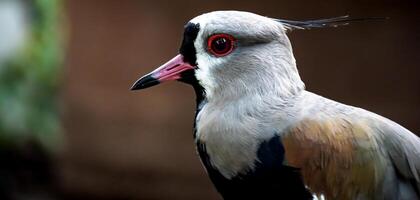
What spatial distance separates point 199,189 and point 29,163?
172cm

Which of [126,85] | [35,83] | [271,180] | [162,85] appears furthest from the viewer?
[35,83]

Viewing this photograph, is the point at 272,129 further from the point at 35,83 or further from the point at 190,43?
the point at 35,83

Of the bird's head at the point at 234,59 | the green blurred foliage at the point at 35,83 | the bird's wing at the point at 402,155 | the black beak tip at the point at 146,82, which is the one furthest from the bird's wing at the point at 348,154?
the green blurred foliage at the point at 35,83

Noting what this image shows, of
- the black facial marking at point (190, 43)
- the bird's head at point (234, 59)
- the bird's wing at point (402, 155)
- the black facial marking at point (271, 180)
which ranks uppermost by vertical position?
the black facial marking at point (190, 43)

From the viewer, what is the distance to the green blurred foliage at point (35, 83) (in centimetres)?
731

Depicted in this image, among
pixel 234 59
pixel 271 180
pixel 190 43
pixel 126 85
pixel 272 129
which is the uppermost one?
pixel 126 85

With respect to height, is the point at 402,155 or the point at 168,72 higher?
the point at 168,72

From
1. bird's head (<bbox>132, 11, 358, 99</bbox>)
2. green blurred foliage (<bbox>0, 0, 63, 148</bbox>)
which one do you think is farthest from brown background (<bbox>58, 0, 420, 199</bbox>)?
bird's head (<bbox>132, 11, 358, 99</bbox>)

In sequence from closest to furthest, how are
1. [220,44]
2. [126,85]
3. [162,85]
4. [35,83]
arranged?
[220,44], [162,85], [126,85], [35,83]

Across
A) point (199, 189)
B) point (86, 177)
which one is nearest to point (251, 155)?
point (199, 189)

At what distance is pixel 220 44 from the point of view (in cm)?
310

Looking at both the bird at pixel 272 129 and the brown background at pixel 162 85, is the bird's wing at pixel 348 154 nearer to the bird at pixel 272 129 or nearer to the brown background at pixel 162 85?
the bird at pixel 272 129

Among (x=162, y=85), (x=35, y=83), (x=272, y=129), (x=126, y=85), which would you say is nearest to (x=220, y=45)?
(x=272, y=129)

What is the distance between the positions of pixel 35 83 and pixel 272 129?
4912 millimetres
